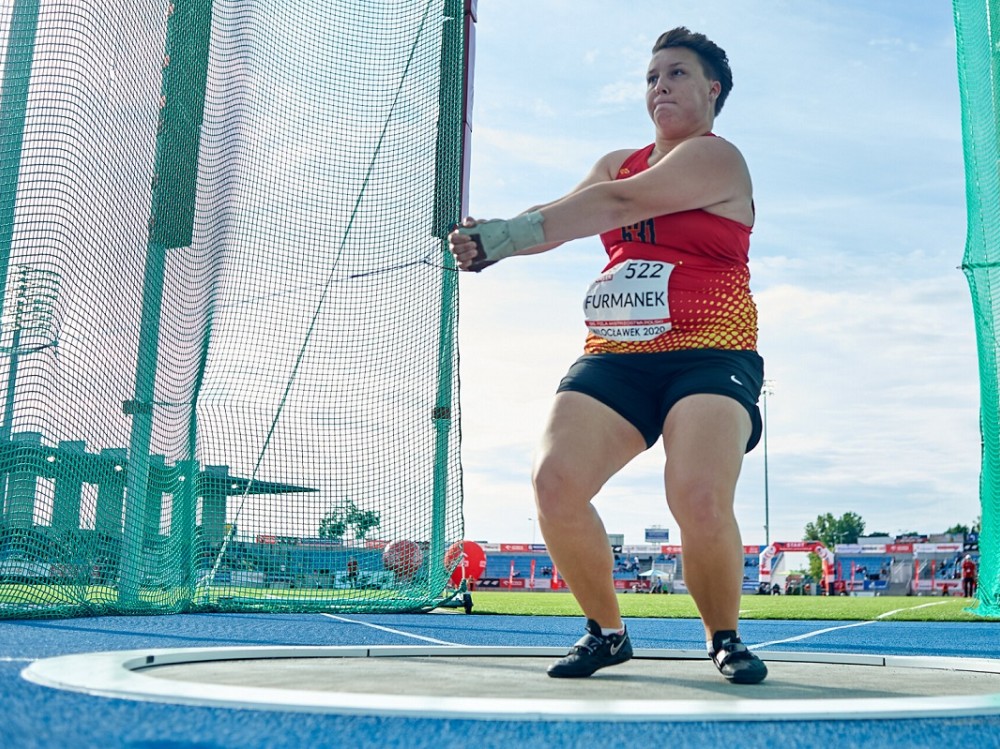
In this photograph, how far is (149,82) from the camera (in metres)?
7.07

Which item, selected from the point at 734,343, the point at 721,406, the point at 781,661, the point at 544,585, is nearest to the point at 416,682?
the point at 721,406

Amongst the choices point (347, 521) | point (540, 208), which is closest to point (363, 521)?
point (347, 521)

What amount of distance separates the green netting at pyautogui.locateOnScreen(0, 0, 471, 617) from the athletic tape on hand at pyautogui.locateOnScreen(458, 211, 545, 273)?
161 inches

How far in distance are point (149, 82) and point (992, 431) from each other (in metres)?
7.53

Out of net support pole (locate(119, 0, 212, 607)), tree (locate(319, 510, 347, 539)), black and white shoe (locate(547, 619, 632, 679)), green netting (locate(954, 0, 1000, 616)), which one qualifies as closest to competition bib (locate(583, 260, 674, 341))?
black and white shoe (locate(547, 619, 632, 679))

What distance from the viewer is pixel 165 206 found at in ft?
23.7

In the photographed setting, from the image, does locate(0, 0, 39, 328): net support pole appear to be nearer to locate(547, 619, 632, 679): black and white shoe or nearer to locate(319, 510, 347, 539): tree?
locate(319, 510, 347, 539): tree

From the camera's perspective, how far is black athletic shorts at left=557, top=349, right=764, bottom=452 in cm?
287

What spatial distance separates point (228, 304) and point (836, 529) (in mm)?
104332

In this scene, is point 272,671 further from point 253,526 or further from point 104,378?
point 253,526

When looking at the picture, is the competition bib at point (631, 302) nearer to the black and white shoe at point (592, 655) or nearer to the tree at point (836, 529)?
the black and white shoe at point (592, 655)

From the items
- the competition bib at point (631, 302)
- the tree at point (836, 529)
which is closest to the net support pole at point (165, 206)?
the competition bib at point (631, 302)

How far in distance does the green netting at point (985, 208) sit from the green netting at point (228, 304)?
4521 mm

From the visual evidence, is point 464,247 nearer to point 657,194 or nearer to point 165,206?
point 657,194
